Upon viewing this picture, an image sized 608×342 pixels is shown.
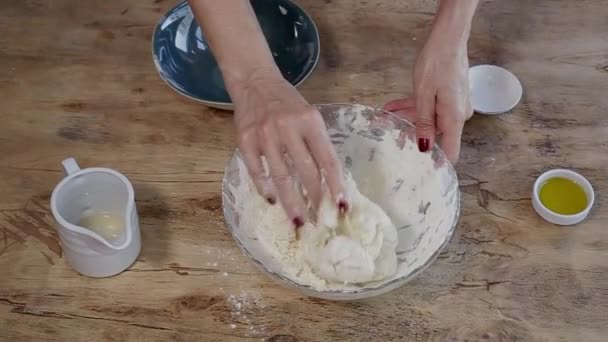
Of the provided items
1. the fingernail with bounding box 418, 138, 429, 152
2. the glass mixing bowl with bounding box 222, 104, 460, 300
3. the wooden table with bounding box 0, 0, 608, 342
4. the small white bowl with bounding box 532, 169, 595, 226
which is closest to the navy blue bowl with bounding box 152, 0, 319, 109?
the wooden table with bounding box 0, 0, 608, 342

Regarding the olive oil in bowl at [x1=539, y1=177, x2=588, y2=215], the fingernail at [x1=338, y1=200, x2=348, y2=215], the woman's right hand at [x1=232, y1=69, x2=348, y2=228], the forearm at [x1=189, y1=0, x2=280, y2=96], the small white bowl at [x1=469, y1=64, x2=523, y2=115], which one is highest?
the forearm at [x1=189, y1=0, x2=280, y2=96]

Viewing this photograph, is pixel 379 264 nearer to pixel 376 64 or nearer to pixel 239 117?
pixel 239 117

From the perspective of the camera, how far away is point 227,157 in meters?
1.23

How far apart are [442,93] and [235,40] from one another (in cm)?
31

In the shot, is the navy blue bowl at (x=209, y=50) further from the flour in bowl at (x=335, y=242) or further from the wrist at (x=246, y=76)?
the flour in bowl at (x=335, y=242)

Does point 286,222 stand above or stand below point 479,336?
above

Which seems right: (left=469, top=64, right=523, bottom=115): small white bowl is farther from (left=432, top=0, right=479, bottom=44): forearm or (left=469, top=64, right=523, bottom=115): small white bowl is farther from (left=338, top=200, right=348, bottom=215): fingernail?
(left=338, top=200, right=348, bottom=215): fingernail

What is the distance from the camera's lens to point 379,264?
3.34 feet

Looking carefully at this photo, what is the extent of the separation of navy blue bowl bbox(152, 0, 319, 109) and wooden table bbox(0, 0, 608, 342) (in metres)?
0.03

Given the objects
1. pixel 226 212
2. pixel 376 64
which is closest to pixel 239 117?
pixel 226 212

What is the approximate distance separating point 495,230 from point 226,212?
1.35 feet

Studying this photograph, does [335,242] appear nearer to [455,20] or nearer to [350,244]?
[350,244]

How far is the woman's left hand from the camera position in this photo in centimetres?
111

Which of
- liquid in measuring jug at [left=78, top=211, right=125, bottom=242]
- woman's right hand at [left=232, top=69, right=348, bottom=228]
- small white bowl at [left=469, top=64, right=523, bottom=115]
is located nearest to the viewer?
woman's right hand at [left=232, top=69, right=348, bottom=228]
